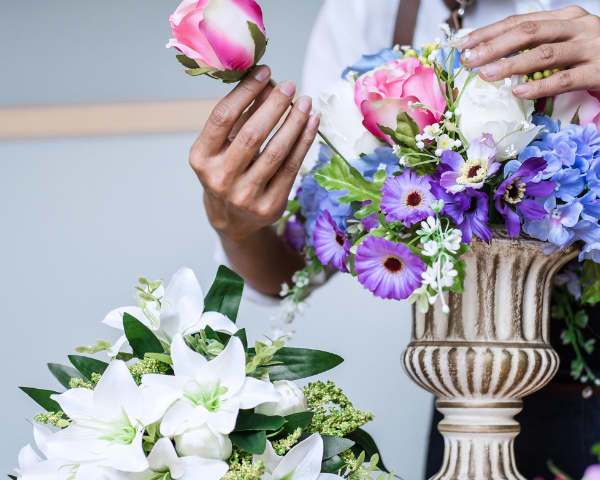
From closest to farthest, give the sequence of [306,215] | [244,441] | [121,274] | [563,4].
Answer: [244,441] → [306,215] → [563,4] → [121,274]

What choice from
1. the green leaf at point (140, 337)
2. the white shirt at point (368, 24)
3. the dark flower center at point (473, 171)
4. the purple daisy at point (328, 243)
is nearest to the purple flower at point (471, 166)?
the dark flower center at point (473, 171)

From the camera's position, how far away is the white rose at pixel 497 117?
42cm

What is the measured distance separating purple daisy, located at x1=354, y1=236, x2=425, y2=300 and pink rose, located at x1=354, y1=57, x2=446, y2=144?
4.0 inches

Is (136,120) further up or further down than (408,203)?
further up

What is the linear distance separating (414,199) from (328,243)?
9 centimetres

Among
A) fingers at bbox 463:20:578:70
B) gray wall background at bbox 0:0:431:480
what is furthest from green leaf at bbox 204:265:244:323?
gray wall background at bbox 0:0:431:480

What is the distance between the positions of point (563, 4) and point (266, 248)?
1.44ft

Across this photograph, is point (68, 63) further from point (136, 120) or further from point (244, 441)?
point (244, 441)

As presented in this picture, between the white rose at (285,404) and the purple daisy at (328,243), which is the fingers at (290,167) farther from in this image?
the white rose at (285,404)

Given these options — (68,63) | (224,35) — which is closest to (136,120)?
(68,63)

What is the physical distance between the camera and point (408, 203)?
423 millimetres

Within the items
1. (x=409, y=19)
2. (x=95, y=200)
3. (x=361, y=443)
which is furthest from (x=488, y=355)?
(x=95, y=200)

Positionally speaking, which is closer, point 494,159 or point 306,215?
point 494,159

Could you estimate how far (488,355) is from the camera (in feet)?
1.57
